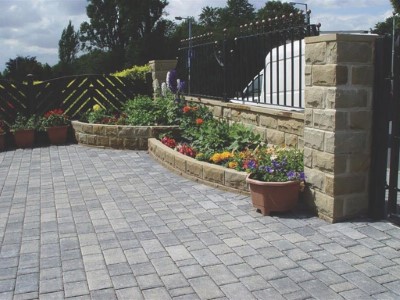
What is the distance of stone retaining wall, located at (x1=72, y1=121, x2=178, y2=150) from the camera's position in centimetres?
991

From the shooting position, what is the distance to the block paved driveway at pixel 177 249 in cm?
365

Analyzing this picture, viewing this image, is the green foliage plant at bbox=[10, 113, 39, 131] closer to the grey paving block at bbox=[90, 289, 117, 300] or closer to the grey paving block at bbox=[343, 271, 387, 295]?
the grey paving block at bbox=[90, 289, 117, 300]

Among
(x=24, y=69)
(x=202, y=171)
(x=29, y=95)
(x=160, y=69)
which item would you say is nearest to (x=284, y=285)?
(x=202, y=171)

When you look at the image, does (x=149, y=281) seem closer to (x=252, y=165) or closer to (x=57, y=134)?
(x=252, y=165)

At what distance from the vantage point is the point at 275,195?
5.29 m

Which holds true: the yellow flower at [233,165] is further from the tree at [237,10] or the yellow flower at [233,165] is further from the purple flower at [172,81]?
the tree at [237,10]

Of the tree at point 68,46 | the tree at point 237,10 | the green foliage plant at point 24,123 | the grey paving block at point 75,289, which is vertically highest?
the tree at point 237,10

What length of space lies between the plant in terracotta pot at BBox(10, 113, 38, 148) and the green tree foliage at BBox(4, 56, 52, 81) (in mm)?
34445

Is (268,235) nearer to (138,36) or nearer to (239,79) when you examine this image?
(239,79)

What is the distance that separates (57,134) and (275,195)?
7570 mm

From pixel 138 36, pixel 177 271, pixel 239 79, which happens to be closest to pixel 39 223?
pixel 177 271

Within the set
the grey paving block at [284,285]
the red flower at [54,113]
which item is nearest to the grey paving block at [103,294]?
the grey paving block at [284,285]

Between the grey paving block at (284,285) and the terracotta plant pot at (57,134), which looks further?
the terracotta plant pot at (57,134)

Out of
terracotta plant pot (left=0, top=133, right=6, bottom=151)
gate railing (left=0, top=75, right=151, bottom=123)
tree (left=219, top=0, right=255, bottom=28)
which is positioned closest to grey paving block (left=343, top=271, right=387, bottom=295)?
terracotta plant pot (left=0, top=133, right=6, bottom=151)
